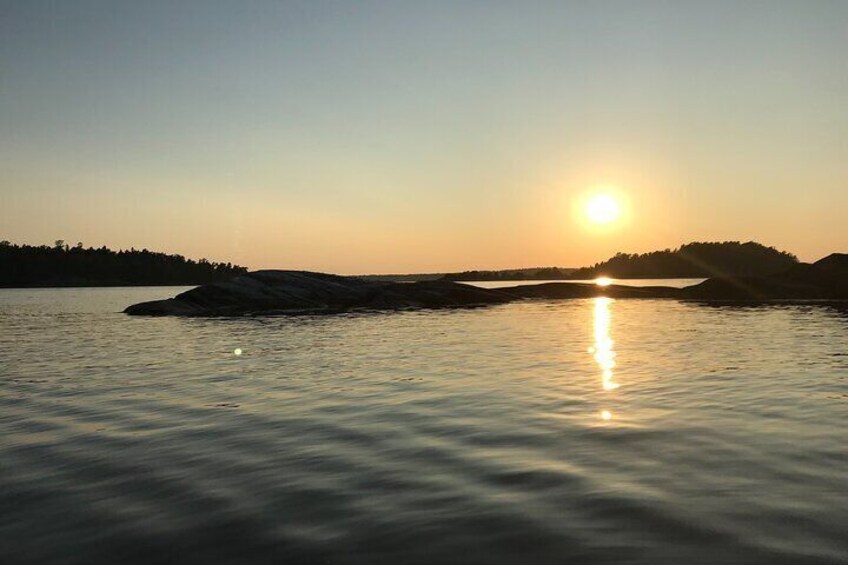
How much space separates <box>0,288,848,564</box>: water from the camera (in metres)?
5.82

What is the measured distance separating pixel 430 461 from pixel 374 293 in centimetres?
5307

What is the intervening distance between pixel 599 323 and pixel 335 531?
118 feet

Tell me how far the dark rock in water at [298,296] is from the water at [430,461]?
3346 centimetres

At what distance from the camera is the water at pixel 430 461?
19.1ft

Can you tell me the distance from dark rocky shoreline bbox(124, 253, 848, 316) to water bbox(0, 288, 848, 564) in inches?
1331

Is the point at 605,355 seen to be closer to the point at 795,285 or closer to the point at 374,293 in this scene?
the point at 374,293

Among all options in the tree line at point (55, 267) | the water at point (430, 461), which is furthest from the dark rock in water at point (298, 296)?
the tree line at point (55, 267)

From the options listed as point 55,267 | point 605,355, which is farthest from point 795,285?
point 55,267

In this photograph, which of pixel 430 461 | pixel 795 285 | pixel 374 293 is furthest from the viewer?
pixel 795 285

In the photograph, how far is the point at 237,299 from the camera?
5472 cm

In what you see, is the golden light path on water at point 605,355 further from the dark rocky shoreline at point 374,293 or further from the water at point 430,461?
the dark rocky shoreline at point 374,293

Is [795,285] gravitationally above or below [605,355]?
above

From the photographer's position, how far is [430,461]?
349 inches

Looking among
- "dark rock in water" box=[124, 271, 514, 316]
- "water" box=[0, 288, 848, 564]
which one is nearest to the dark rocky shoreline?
"dark rock in water" box=[124, 271, 514, 316]
